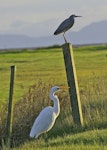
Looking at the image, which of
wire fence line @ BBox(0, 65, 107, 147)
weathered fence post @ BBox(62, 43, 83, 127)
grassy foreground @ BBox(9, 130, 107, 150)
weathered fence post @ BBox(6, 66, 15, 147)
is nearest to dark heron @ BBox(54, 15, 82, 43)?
weathered fence post @ BBox(62, 43, 83, 127)

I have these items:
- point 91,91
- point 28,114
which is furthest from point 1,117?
point 91,91

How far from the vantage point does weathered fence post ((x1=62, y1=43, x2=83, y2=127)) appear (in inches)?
498

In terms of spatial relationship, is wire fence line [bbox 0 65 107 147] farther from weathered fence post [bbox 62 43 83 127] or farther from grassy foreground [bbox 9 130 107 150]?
grassy foreground [bbox 9 130 107 150]

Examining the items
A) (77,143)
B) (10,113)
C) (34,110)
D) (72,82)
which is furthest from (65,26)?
(77,143)

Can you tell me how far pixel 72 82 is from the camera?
12.8 m

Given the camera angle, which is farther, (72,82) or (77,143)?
(72,82)

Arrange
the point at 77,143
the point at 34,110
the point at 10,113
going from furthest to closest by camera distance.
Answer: the point at 34,110 → the point at 10,113 → the point at 77,143

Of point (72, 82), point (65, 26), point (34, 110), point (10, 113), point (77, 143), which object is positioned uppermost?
point (65, 26)

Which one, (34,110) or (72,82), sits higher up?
(72,82)

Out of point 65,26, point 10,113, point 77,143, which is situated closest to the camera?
point 77,143

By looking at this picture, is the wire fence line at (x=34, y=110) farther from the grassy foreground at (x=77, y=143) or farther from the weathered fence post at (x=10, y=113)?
the grassy foreground at (x=77, y=143)

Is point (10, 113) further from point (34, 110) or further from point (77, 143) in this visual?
point (34, 110)

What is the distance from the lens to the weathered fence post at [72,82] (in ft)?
41.5

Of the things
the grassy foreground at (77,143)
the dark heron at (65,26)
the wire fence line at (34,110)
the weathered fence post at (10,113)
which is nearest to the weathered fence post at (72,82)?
the dark heron at (65,26)
